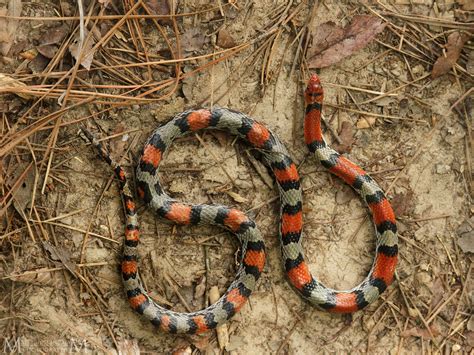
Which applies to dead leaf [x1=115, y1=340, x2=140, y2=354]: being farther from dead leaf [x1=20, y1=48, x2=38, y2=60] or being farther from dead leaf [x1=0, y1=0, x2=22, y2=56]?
dead leaf [x1=0, y1=0, x2=22, y2=56]

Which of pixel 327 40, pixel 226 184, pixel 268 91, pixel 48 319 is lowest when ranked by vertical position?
pixel 48 319

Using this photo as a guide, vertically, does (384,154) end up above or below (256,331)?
above

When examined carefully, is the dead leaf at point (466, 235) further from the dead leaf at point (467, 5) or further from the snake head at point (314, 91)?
the dead leaf at point (467, 5)

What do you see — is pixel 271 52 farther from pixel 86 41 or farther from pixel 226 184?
pixel 86 41

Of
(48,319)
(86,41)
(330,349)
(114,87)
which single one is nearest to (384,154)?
(330,349)

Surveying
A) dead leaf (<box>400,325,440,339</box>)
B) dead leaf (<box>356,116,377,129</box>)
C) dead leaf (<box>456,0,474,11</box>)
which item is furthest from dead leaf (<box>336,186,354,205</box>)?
dead leaf (<box>456,0,474,11</box>)
